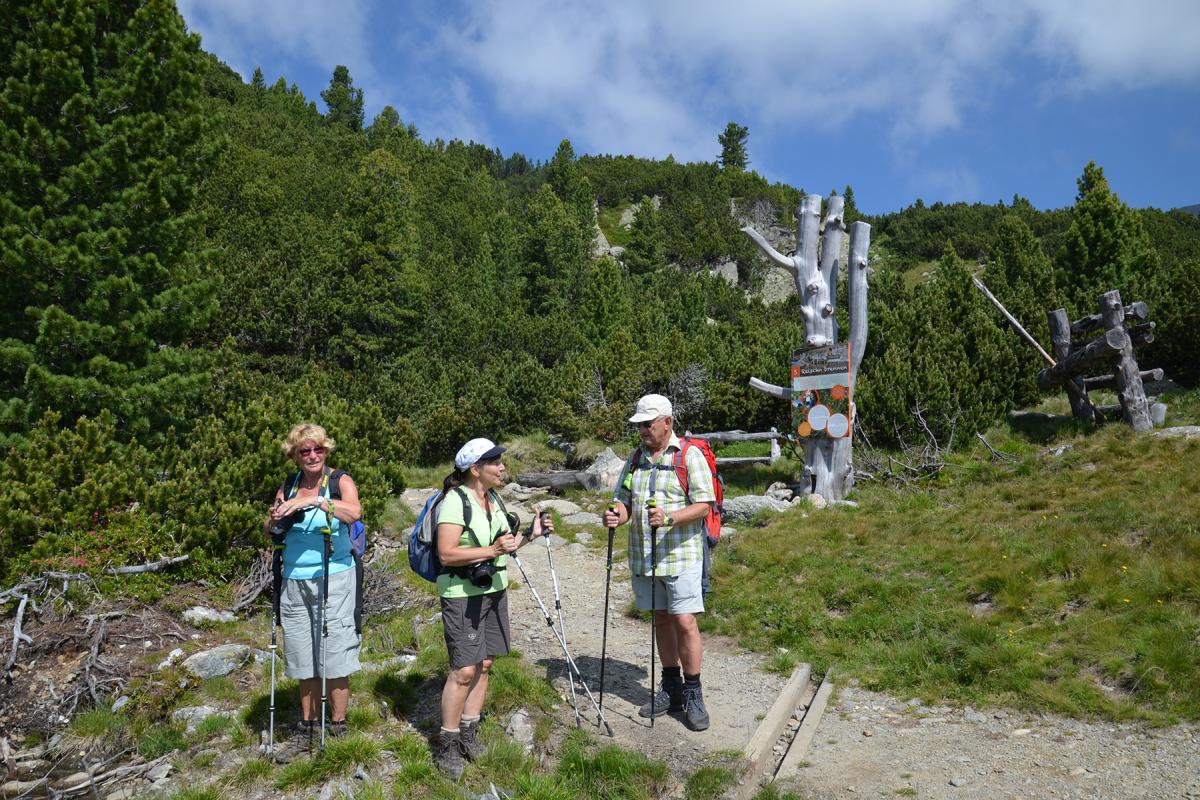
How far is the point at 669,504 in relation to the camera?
15.6ft

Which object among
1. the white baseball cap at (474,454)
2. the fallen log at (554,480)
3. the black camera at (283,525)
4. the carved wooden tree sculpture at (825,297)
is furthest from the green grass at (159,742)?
the fallen log at (554,480)

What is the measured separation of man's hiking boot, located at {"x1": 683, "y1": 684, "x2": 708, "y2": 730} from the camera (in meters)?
4.87

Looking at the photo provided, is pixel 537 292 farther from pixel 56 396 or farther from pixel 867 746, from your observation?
pixel 867 746

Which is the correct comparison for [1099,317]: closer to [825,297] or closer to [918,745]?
[825,297]

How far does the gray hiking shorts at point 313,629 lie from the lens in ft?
14.2

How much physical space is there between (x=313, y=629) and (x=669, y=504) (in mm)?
2290

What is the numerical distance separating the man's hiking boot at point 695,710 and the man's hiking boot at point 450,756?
A: 1.54 metres

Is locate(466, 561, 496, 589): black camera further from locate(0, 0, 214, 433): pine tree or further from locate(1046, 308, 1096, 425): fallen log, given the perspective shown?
locate(1046, 308, 1096, 425): fallen log

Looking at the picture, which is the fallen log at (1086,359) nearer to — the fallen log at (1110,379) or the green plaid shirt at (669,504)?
the fallen log at (1110,379)

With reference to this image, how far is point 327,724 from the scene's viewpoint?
15.2ft

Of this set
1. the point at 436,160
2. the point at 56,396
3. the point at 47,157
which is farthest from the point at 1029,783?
the point at 436,160

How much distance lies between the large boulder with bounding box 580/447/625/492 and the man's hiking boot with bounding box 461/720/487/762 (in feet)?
35.0

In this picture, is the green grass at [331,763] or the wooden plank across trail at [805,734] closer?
the green grass at [331,763]

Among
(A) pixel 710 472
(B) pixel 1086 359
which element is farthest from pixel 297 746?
(B) pixel 1086 359
